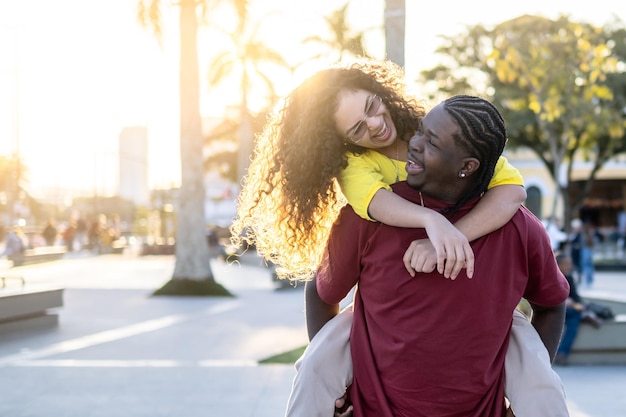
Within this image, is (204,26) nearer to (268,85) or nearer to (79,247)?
(268,85)

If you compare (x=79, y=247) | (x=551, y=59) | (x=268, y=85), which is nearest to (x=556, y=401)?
(x=551, y=59)

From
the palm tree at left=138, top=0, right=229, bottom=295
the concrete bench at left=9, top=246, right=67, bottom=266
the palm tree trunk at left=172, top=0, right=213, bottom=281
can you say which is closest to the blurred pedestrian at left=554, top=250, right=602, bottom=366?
the palm tree at left=138, top=0, right=229, bottom=295

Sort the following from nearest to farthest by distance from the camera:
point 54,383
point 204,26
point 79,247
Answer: point 54,383, point 204,26, point 79,247

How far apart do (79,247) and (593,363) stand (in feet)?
109

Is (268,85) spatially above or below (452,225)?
above

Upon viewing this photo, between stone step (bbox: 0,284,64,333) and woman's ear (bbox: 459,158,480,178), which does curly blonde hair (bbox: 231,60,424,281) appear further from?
stone step (bbox: 0,284,64,333)

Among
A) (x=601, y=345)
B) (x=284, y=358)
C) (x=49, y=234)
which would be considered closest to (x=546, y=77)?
(x=601, y=345)

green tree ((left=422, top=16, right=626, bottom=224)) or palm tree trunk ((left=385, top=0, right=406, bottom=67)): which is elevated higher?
green tree ((left=422, top=16, right=626, bottom=224))

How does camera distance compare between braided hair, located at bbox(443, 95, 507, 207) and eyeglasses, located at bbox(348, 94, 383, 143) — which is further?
eyeglasses, located at bbox(348, 94, 383, 143)

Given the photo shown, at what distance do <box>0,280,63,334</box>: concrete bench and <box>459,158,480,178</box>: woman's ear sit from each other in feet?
31.1

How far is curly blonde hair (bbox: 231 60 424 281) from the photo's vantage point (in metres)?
2.26

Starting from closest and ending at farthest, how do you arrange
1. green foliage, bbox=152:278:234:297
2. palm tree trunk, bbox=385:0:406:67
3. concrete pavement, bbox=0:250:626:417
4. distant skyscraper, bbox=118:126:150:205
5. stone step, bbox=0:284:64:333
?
palm tree trunk, bbox=385:0:406:67, concrete pavement, bbox=0:250:626:417, stone step, bbox=0:284:64:333, green foliage, bbox=152:278:234:297, distant skyscraper, bbox=118:126:150:205

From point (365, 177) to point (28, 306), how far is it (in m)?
9.75

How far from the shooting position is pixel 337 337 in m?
2.18
